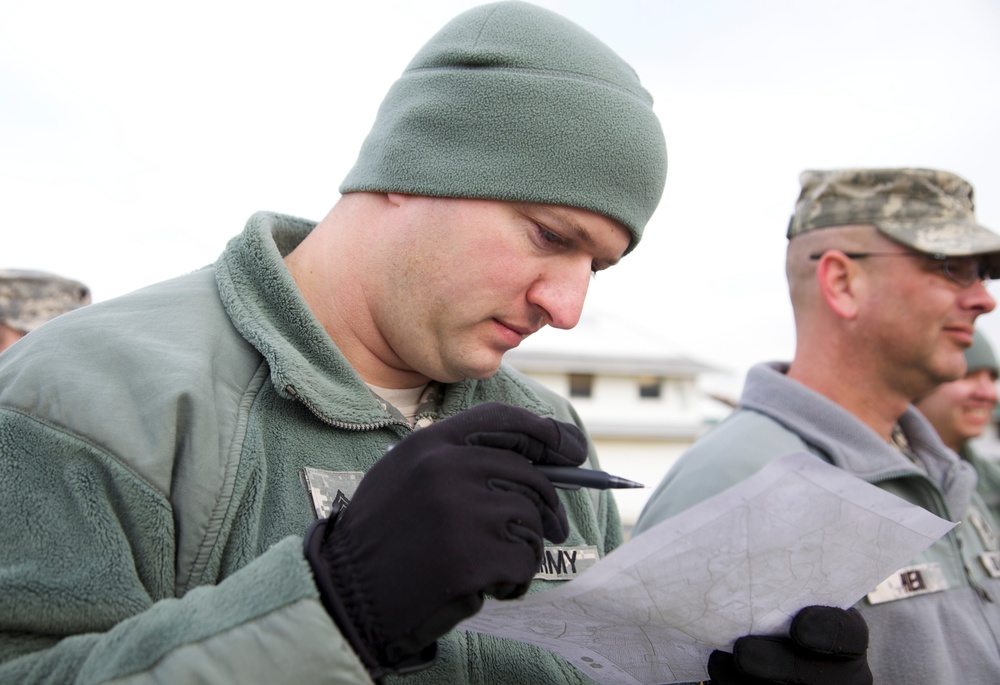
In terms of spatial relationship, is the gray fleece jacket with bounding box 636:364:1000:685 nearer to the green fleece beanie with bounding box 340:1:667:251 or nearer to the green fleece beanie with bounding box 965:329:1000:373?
the green fleece beanie with bounding box 340:1:667:251

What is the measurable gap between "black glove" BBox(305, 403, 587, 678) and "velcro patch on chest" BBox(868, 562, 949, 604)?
5.42ft

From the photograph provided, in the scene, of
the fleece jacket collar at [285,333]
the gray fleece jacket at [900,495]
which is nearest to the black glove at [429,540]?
the fleece jacket collar at [285,333]

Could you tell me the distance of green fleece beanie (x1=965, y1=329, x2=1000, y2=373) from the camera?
6.08 m

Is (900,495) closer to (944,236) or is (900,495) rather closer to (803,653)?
(944,236)

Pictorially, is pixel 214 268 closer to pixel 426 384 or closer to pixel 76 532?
pixel 426 384

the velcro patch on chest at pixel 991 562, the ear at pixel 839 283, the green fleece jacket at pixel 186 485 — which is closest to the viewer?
the green fleece jacket at pixel 186 485

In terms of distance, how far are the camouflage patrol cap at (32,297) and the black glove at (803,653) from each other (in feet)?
13.2

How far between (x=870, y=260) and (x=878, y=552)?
181 centimetres

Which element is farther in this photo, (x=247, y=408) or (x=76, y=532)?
(x=247, y=408)

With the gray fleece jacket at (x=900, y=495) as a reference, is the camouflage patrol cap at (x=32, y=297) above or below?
above

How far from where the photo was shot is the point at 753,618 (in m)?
1.57

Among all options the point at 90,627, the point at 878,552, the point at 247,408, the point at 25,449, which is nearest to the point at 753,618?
the point at 878,552

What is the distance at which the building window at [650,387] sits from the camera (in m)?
22.4

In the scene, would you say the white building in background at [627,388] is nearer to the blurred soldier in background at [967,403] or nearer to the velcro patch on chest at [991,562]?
the blurred soldier in background at [967,403]
